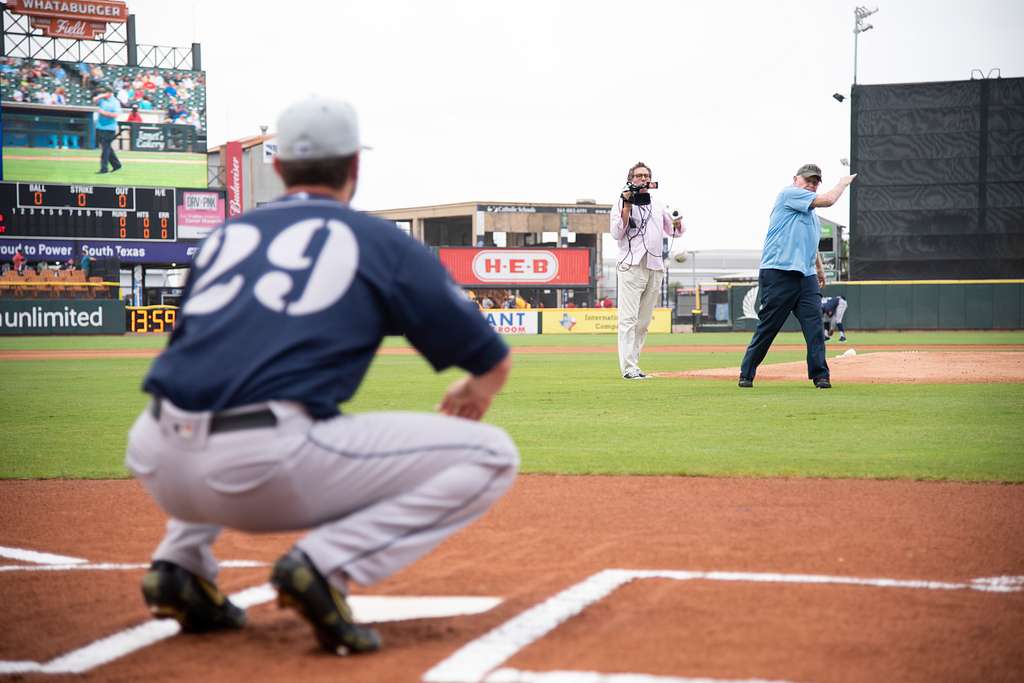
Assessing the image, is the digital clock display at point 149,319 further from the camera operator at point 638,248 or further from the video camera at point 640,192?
the video camera at point 640,192

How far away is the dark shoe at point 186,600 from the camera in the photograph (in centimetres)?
302

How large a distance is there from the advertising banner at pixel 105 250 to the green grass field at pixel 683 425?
117 ft

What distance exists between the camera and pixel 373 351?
294 centimetres

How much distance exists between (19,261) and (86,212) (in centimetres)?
359

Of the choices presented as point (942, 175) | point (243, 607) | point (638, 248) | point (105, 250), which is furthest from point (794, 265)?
point (105, 250)

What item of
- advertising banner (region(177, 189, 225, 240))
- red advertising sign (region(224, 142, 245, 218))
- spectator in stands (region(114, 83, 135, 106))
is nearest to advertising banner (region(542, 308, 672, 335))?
advertising banner (region(177, 189, 225, 240))

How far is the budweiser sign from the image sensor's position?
62688 millimetres

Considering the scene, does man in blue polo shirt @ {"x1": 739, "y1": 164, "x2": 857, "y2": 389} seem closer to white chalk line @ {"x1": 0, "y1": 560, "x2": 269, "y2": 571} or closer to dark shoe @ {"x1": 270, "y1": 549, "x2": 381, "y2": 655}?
white chalk line @ {"x1": 0, "y1": 560, "x2": 269, "y2": 571}

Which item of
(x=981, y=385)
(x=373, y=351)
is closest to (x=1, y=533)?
(x=373, y=351)

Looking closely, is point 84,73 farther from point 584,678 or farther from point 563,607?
point 584,678

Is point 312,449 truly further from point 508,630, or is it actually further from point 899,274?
point 899,274

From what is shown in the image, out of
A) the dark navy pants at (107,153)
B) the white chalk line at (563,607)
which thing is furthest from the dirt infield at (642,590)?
the dark navy pants at (107,153)

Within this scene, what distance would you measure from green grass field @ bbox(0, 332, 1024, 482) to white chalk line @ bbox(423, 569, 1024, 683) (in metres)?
2.35

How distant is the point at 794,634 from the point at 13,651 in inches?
77.3
